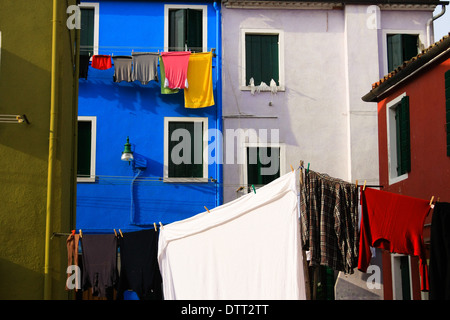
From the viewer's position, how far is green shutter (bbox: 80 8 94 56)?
17.8 meters

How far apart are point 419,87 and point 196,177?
649 cm

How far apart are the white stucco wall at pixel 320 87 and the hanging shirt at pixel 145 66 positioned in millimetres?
1864

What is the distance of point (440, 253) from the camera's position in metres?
8.70

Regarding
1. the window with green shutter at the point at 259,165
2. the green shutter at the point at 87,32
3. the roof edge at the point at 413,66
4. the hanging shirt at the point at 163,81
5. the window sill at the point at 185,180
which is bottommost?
the window sill at the point at 185,180

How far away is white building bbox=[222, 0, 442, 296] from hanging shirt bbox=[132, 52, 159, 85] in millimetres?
1845

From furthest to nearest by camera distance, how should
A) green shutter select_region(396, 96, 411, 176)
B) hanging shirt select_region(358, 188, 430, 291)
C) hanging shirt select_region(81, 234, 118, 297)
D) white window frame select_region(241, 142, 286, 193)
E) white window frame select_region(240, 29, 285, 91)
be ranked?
white window frame select_region(240, 29, 285, 91) → white window frame select_region(241, 142, 286, 193) → green shutter select_region(396, 96, 411, 176) → hanging shirt select_region(81, 234, 118, 297) → hanging shirt select_region(358, 188, 430, 291)

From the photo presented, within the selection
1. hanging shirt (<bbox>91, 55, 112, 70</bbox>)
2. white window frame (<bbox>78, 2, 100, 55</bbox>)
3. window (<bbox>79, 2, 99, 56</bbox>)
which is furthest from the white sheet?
white window frame (<bbox>78, 2, 100, 55</bbox>)

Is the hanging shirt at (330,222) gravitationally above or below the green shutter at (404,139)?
below

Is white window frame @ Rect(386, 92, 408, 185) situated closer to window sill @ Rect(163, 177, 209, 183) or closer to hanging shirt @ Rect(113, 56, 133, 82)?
window sill @ Rect(163, 177, 209, 183)

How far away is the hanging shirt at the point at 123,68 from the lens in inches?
680

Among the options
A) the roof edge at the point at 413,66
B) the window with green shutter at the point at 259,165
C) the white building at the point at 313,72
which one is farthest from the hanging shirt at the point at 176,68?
the roof edge at the point at 413,66

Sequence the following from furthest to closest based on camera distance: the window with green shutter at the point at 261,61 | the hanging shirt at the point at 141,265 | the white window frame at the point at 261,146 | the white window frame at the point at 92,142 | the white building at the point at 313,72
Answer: the window with green shutter at the point at 261,61 < the white building at the point at 313,72 < the white window frame at the point at 261,146 < the white window frame at the point at 92,142 < the hanging shirt at the point at 141,265

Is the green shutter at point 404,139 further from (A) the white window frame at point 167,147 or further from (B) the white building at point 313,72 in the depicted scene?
(A) the white window frame at point 167,147
